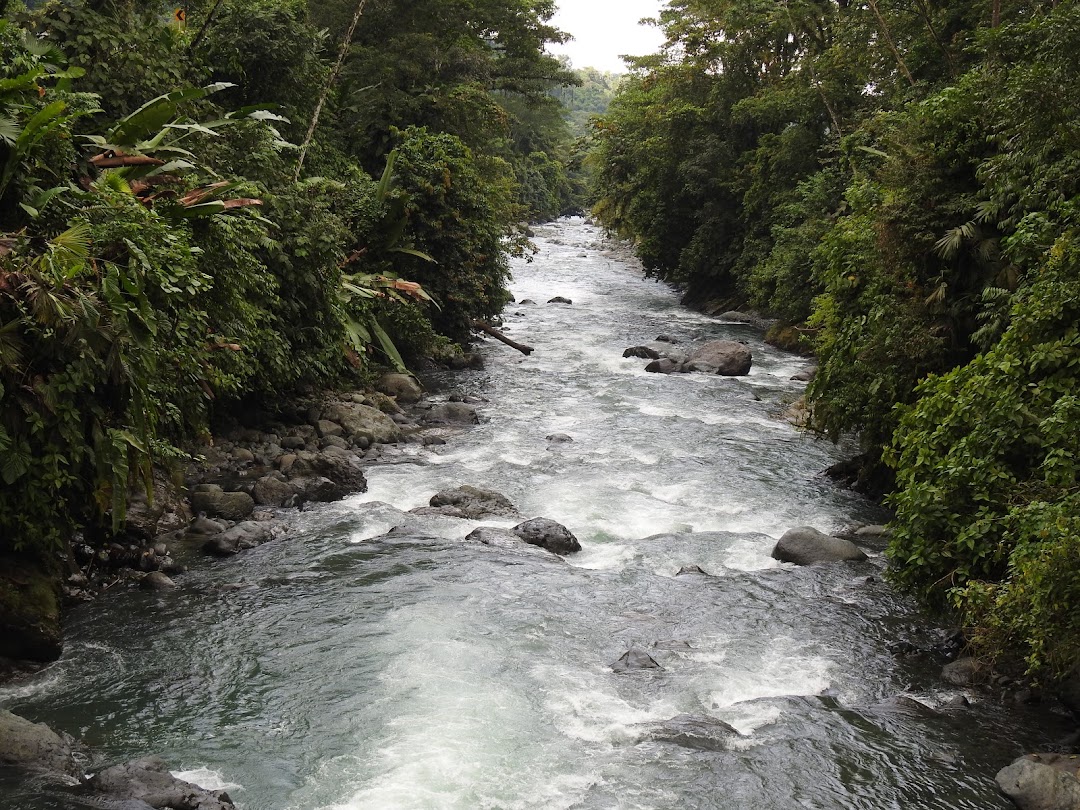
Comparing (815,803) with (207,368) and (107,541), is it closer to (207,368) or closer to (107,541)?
(107,541)

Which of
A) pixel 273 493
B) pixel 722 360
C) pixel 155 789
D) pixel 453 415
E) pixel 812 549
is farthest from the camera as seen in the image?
pixel 722 360

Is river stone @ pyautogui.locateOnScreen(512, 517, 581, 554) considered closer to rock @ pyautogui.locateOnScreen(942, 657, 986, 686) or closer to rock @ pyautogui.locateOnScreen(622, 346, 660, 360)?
rock @ pyautogui.locateOnScreen(942, 657, 986, 686)

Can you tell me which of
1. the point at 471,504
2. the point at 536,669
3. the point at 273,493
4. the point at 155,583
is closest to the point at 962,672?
the point at 536,669

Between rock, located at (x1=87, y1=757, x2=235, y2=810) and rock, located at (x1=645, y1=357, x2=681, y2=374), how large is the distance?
1705 cm

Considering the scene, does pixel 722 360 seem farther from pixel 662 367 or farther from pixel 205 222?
pixel 205 222

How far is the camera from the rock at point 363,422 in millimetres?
15664

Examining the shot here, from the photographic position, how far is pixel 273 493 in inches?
489

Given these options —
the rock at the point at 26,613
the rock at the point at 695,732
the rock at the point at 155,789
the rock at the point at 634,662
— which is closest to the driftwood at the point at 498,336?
the rock at the point at 634,662

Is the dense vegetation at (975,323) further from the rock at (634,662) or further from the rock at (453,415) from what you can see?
the rock at (453,415)

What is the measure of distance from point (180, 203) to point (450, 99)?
1672cm

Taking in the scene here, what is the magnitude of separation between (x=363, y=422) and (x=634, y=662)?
27.8 feet

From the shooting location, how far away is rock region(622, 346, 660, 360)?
23.6m

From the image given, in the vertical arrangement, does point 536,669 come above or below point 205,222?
below

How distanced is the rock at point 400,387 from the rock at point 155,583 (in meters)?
9.02
